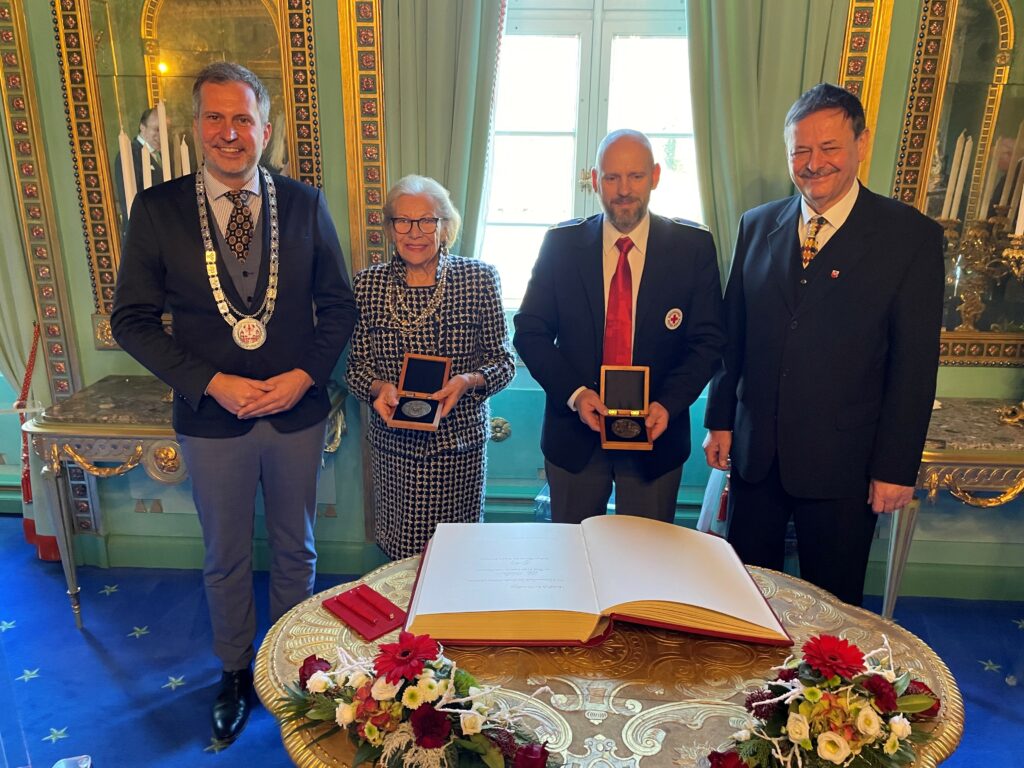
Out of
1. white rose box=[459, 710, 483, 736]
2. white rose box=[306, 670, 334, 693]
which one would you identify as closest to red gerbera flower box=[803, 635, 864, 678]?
white rose box=[459, 710, 483, 736]

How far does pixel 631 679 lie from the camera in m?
1.08

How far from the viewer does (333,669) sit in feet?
3.46

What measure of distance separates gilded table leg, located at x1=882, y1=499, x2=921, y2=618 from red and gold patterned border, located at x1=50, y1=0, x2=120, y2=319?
119 inches

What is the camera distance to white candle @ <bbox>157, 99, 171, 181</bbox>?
8.17 ft

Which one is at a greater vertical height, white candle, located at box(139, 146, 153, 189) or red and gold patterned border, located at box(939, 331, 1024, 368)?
white candle, located at box(139, 146, 153, 189)

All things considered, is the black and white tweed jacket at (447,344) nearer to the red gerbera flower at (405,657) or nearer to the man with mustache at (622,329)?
the man with mustache at (622,329)

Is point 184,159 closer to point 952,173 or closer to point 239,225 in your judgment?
point 239,225

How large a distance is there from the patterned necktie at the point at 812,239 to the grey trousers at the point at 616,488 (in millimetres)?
691

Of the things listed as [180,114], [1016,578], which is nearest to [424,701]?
[180,114]

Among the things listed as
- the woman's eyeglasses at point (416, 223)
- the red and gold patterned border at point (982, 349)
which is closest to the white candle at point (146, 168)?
the woman's eyeglasses at point (416, 223)

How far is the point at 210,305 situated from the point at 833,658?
171cm

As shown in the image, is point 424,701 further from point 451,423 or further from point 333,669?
point 451,423

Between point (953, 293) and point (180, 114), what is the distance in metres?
2.93

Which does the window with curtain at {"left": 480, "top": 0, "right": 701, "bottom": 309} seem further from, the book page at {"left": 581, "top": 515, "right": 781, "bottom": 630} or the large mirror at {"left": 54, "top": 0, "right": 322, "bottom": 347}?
the book page at {"left": 581, "top": 515, "right": 781, "bottom": 630}
